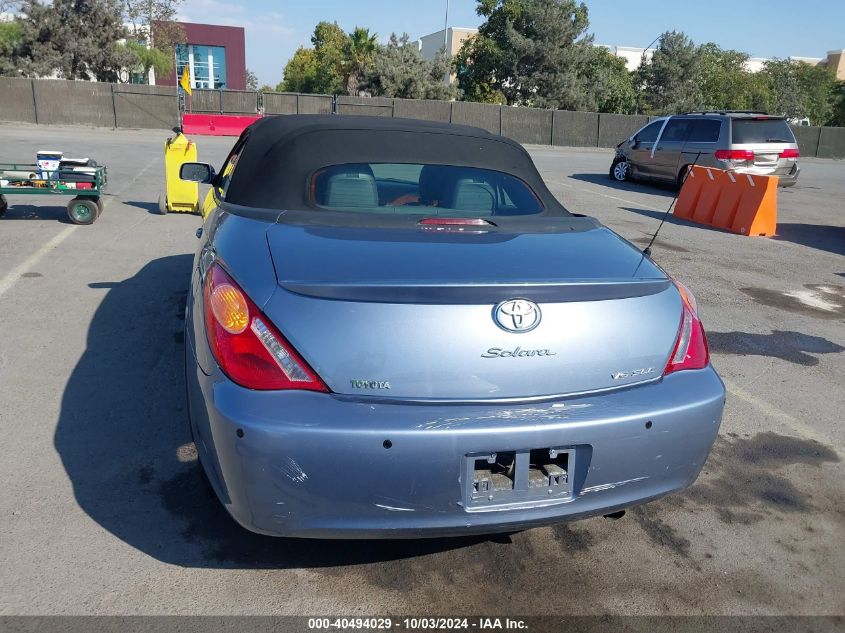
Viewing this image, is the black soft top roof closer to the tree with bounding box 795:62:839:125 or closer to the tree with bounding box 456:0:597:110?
the tree with bounding box 456:0:597:110

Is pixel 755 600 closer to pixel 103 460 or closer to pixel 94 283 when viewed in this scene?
pixel 103 460

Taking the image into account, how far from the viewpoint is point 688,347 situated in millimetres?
2719

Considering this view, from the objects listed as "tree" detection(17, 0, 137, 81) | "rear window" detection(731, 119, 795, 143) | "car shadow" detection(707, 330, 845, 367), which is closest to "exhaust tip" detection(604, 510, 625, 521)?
"car shadow" detection(707, 330, 845, 367)

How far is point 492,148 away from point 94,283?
423cm

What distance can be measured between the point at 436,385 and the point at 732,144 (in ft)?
46.6

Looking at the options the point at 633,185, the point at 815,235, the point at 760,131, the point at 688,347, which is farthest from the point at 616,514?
the point at 633,185

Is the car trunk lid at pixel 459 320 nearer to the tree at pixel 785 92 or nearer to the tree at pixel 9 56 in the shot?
the tree at pixel 9 56

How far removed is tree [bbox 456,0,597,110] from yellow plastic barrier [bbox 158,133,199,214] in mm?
39223

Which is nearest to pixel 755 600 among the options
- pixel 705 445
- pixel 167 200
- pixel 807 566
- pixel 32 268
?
pixel 807 566

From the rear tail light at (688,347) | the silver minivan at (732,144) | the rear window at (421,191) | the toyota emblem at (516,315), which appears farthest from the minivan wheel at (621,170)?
the toyota emblem at (516,315)

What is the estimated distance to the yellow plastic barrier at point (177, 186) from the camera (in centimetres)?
1014

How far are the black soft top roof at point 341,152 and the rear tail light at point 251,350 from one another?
3.22 feet

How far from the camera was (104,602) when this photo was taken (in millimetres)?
2520

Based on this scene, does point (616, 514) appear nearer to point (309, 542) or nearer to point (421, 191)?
point (309, 542)
